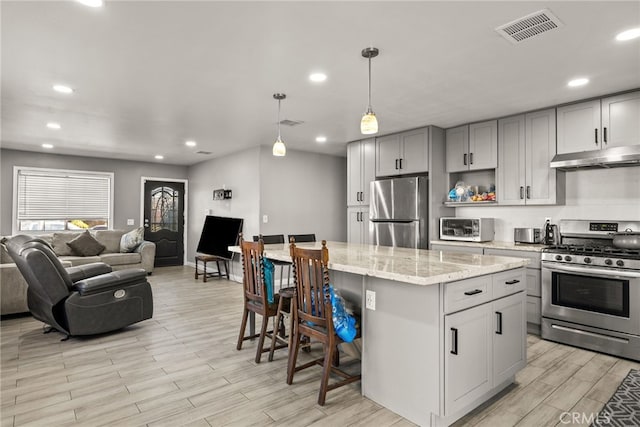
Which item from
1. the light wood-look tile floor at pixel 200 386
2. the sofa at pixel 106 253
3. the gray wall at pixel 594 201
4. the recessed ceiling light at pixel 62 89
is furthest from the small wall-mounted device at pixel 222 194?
the gray wall at pixel 594 201

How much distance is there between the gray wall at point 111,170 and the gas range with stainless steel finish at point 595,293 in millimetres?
7937

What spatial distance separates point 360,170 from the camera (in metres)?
5.92

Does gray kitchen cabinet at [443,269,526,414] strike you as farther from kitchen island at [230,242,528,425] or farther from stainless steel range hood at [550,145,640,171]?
stainless steel range hood at [550,145,640,171]

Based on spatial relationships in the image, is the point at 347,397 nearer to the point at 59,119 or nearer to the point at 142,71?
the point at 142,71

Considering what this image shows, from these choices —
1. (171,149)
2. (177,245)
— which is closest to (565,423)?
(171,149)

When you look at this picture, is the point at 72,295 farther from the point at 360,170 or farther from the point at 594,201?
the point at 594,201

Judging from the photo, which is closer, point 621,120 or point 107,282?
point 621,120

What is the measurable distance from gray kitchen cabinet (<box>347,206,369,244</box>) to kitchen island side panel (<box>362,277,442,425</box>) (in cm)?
340

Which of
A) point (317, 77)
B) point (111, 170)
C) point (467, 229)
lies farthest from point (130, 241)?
point (467, 229)

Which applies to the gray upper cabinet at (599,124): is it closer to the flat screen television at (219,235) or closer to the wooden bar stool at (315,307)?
the wooden bar stool at (315,307)

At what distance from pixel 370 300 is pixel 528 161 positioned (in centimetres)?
303

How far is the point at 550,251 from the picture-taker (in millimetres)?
3658

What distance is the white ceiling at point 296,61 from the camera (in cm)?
224

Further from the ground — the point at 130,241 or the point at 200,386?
the point at 130,241
